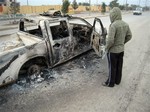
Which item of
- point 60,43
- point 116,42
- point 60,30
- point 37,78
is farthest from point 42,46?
point 116,42

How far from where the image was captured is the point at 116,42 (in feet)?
16.0

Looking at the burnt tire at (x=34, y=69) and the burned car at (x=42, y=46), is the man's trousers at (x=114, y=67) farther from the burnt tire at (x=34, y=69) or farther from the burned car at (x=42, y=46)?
the burnt tire at (x=34, y=69)

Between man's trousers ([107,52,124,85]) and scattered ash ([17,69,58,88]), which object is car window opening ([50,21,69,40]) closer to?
scattered ash ([17,69,58,88])

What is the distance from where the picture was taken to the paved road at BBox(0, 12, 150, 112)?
4078mm

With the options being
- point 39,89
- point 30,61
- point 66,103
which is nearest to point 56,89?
point 39,89

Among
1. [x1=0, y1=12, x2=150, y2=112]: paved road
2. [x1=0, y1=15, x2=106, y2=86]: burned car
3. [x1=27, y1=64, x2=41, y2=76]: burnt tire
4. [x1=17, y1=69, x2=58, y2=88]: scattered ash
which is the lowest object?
[x1=0, y1=12, x2=150, y2=112]: paved road

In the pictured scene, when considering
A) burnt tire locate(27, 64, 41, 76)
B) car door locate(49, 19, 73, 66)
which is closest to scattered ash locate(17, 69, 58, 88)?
burnt tire locate(27, 64, 41, 76)

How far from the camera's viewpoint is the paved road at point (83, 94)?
4.08 m

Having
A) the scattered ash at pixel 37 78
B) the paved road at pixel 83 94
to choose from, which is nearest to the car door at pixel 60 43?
the scattered ash at pixel 37 78

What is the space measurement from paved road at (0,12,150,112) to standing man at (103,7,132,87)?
276 millimetres

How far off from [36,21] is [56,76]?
5.50 feet

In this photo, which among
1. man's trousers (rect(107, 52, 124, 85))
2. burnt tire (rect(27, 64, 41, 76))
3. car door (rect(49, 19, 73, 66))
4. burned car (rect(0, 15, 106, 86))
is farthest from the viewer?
car door (rect(49, 19, 73, 66))

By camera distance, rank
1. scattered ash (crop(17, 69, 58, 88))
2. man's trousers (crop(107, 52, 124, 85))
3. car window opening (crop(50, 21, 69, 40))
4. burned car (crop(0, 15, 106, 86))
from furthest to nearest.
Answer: car window opening (crop(50, 21, 69, 40)), scattered ash (crop(17, 69, 58, 88)), man's trousers (crop(107, 52, 124, 85)), burned car (crop(0, 15, 106, 86))

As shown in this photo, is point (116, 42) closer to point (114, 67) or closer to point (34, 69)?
point (114, 67)
